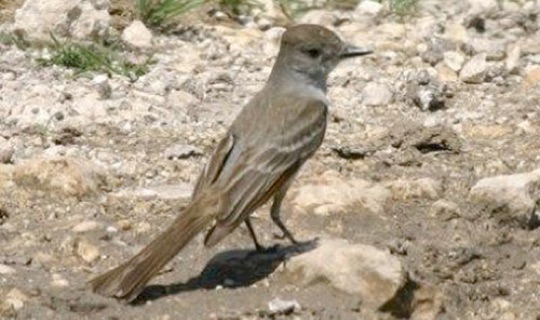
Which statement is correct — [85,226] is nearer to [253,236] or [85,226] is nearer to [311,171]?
[253,236]

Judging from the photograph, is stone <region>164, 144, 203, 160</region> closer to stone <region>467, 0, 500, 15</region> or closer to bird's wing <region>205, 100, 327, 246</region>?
bird's wing <region>205, 100, 327, 246</region>

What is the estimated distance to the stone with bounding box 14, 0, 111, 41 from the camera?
36.9 ft

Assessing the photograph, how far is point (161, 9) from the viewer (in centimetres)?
1187

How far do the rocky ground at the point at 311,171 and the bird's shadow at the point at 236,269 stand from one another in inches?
0.5

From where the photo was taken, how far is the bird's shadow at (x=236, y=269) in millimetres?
8336

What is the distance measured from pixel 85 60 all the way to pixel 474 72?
2722 millimetres

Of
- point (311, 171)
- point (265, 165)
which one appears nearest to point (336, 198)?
point (311, 171)

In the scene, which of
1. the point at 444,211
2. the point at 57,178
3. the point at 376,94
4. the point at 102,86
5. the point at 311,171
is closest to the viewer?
the point at 57,178

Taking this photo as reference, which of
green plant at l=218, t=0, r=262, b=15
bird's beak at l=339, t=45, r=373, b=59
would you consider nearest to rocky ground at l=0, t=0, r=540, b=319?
green plant at l=218, t=0, r=262, b=15

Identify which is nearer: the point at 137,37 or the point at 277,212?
the point at 277,212

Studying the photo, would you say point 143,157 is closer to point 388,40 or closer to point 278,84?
point 278,84

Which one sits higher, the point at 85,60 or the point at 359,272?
the point at 359,272

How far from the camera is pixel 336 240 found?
28.7ft

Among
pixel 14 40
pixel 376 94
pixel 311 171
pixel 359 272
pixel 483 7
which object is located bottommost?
pixel 483 7
